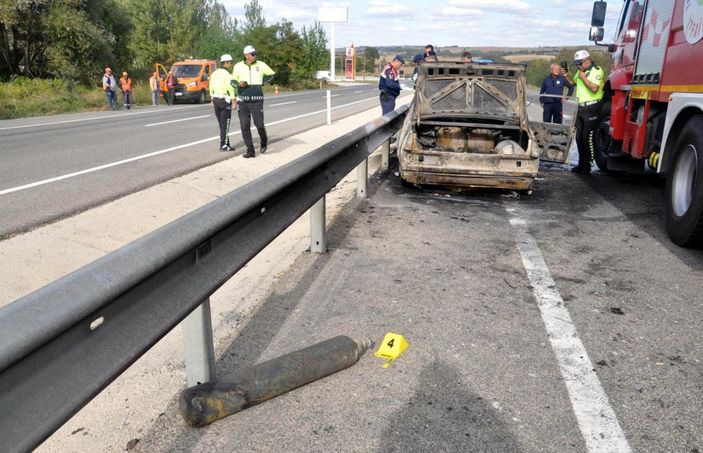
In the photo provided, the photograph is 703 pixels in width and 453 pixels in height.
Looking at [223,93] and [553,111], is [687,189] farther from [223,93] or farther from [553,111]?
[223,93]

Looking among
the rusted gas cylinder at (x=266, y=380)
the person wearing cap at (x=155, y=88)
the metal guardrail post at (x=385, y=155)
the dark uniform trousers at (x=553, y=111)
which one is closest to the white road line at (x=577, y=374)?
the rusted gas cylinder at (x=266, y=380)

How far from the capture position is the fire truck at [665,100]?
5.34 metres

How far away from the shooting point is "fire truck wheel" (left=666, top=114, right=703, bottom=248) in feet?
16.8

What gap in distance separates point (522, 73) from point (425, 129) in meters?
1.85

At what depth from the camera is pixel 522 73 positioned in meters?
9.37

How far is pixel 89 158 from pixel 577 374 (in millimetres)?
10098

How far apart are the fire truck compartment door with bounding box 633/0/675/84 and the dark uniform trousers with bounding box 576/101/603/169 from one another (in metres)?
2.22

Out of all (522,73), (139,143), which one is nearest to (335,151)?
(522,73)

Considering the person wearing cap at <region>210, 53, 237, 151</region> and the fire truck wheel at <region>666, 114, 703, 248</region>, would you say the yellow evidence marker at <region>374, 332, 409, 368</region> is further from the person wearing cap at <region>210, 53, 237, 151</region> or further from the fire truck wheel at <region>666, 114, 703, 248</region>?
the person wearing cap at <region>210, 53, 237, 151</region>

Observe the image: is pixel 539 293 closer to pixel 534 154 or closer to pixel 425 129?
pixel 534 154

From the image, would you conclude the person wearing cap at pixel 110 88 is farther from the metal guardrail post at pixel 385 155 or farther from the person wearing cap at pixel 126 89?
the metal guardrail post at pixel 385 155

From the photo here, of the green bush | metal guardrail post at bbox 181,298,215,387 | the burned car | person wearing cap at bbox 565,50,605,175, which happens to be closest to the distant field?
the green bush

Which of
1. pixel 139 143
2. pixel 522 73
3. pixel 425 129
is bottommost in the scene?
pixel 139 143

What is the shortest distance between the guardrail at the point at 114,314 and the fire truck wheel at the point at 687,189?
3803 millimetres
